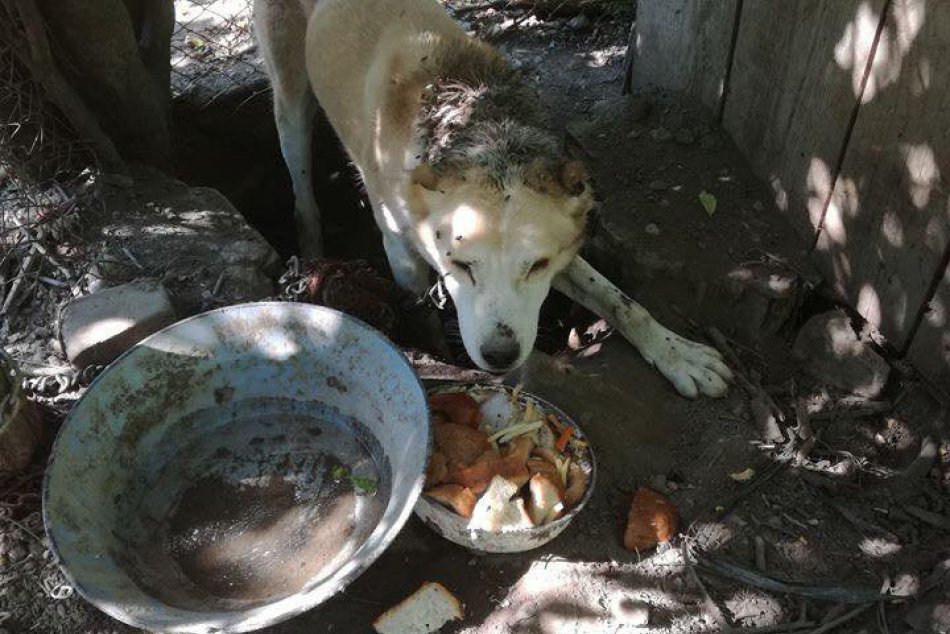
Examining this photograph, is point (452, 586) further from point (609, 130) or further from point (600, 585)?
point (609, 130)

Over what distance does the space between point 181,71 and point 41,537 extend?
332 centimetres

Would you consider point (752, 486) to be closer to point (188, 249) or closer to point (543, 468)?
point (543, 468)

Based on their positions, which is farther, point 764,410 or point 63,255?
point 63,255

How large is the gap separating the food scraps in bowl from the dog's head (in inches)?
7.5

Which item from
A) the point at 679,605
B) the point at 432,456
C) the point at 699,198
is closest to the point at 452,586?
the point at 432,456

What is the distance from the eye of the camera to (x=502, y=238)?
2.43 metres

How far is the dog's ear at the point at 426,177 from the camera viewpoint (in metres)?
2.55

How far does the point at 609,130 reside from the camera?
3736 mm

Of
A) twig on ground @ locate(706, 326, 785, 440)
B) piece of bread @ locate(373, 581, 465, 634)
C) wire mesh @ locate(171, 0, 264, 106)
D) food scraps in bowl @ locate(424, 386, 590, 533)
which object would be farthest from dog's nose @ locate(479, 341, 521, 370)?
wire mesh @ locate(171, 0, 264, 106)

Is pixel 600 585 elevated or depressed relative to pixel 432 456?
depressed

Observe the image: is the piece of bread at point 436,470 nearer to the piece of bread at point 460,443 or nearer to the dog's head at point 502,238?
the piece of bread at point 460,443

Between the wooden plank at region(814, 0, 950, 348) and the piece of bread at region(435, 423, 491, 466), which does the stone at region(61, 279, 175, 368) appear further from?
the wooden plank at region(814, 0, 950, 348)

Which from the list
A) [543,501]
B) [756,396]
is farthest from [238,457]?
[756,396]

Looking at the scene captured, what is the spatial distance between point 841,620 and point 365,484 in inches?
59.3
